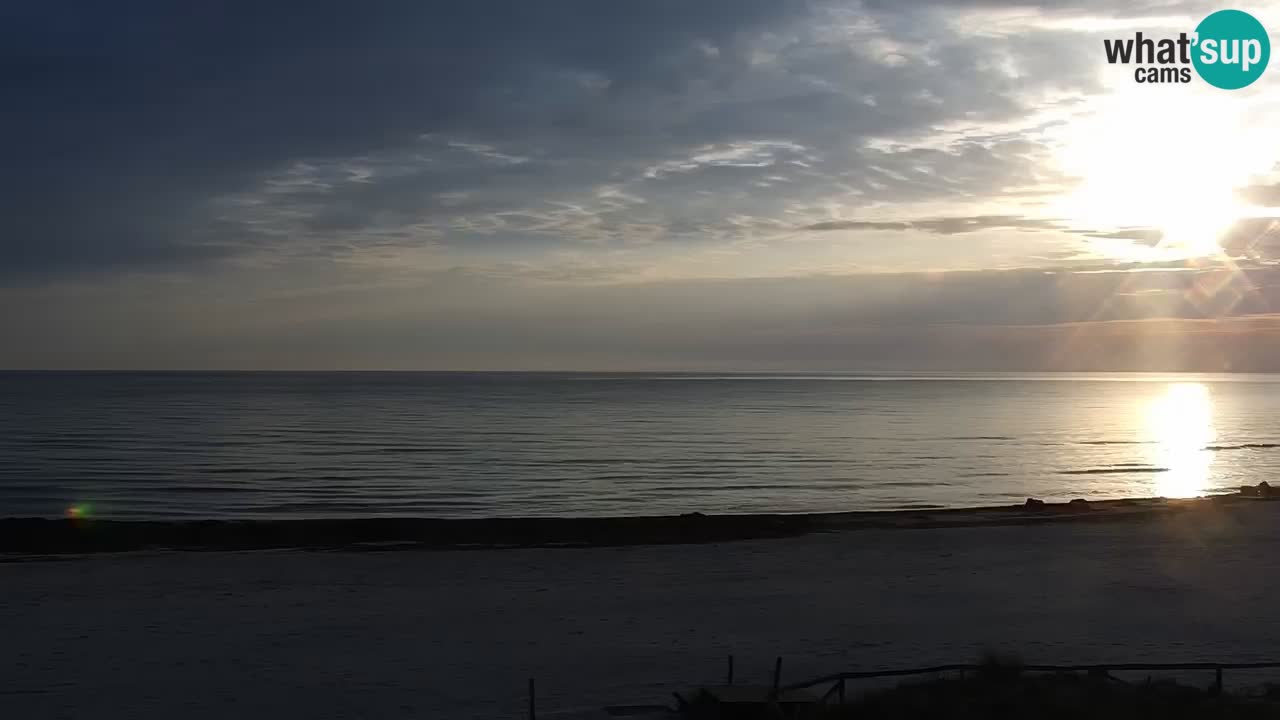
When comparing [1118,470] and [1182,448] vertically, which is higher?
[1182,448]

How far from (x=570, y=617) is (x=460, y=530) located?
15039 millimetres

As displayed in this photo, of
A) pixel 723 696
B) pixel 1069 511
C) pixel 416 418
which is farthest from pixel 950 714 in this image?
pixel 416 418

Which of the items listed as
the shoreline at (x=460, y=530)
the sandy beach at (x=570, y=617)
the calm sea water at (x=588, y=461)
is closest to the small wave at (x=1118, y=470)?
the calm sea water at (x=588, y=461)

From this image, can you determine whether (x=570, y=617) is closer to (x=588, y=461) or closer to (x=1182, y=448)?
(x=588, y=461)

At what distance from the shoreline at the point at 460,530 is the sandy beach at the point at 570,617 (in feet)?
5.38

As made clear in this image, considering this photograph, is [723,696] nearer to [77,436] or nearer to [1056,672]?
[1056,672]

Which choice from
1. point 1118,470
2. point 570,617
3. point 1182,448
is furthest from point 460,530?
point 1182,448

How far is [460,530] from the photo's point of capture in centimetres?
3803

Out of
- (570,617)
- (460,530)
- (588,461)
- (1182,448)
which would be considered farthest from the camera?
(1182,448)

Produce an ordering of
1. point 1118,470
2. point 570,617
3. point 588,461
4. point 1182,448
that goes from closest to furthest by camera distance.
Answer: point 570,617, point 1118,470, point 588,461, point 1182,448

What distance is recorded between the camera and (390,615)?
78.8 ft

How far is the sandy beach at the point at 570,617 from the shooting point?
18.2 metres

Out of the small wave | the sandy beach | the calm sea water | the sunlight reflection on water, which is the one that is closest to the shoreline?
the sandy beach

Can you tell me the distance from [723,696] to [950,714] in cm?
287
